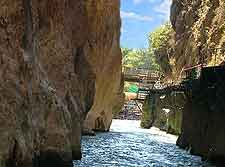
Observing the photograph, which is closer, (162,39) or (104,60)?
(104,60)

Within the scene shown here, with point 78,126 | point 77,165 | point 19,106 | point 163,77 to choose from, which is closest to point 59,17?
point 78,126

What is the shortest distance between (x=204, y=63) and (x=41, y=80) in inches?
1074

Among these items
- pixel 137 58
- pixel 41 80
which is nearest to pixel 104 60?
pixel 41 80

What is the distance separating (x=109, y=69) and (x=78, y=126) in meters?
24.2

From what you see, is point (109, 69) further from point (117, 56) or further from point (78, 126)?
point (78, 126)

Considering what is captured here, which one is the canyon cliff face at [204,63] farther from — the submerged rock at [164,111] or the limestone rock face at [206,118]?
the submerged rock at [164,111]

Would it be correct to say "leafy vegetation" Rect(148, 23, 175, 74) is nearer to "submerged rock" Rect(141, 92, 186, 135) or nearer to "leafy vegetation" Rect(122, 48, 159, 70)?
"submerged rock" Rect(141, 92, 186, 135)

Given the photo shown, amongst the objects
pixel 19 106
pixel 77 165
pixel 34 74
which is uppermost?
pixel 34 74

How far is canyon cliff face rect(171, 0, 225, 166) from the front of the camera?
27.7m

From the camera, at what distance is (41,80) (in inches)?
795

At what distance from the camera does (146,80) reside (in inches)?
3083

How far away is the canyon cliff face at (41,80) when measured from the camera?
15.2m

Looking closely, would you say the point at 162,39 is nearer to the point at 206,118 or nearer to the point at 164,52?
the point at 164,52

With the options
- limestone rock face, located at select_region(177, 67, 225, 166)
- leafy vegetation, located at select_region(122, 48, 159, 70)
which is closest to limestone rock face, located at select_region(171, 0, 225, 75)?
limestone rock face, located at select_region(177, 67, 225, 166)
